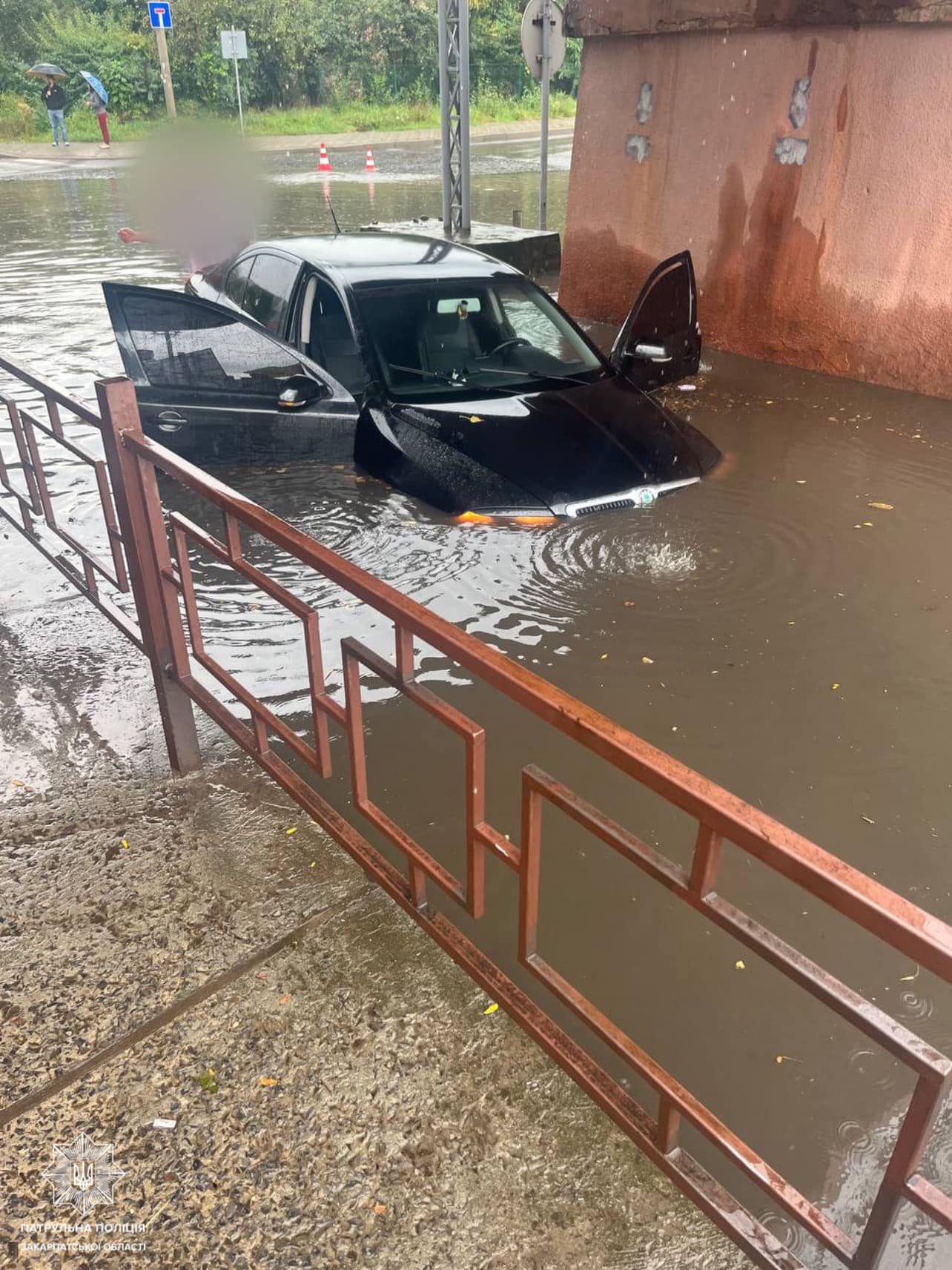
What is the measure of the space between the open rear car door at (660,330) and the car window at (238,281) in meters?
2.46

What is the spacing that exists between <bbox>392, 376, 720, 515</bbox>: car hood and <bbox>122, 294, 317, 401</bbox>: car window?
2.39 ft

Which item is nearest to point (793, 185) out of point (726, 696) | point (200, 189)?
point (200, 189)

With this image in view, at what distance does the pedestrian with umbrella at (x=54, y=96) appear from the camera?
23578mm

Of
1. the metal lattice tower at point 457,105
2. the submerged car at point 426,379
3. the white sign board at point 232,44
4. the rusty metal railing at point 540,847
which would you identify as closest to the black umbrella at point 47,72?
the white sign board at point 232,44

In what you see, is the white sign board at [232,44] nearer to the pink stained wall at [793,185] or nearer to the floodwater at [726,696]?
the pink stained wall at [793,185]

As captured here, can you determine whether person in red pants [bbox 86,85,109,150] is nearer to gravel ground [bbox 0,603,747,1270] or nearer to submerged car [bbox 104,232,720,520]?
submerged car [bbox 104,232,720,520]

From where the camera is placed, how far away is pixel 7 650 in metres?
3.84

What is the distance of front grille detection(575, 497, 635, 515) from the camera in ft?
15.5

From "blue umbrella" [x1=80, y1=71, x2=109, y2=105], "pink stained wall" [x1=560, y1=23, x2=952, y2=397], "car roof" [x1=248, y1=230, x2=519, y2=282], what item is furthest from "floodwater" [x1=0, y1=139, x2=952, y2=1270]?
"blue umbrella" [x1=80, y1=71, x2=109, y2=105]

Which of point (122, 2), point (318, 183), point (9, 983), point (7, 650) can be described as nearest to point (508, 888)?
point (9, 983)

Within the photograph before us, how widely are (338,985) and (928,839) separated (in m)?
1.87

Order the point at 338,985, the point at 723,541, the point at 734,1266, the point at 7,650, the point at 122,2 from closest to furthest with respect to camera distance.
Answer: the point at 734,1266 < the point at 338,985 < the point at 7,650 < the point at 723,541 < the point at 122,2

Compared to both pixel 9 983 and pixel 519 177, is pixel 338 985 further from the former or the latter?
pixel 519 177

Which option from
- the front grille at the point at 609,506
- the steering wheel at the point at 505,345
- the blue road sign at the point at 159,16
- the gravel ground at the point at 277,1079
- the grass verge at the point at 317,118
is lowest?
the gravel ground at the point at 277,1079
